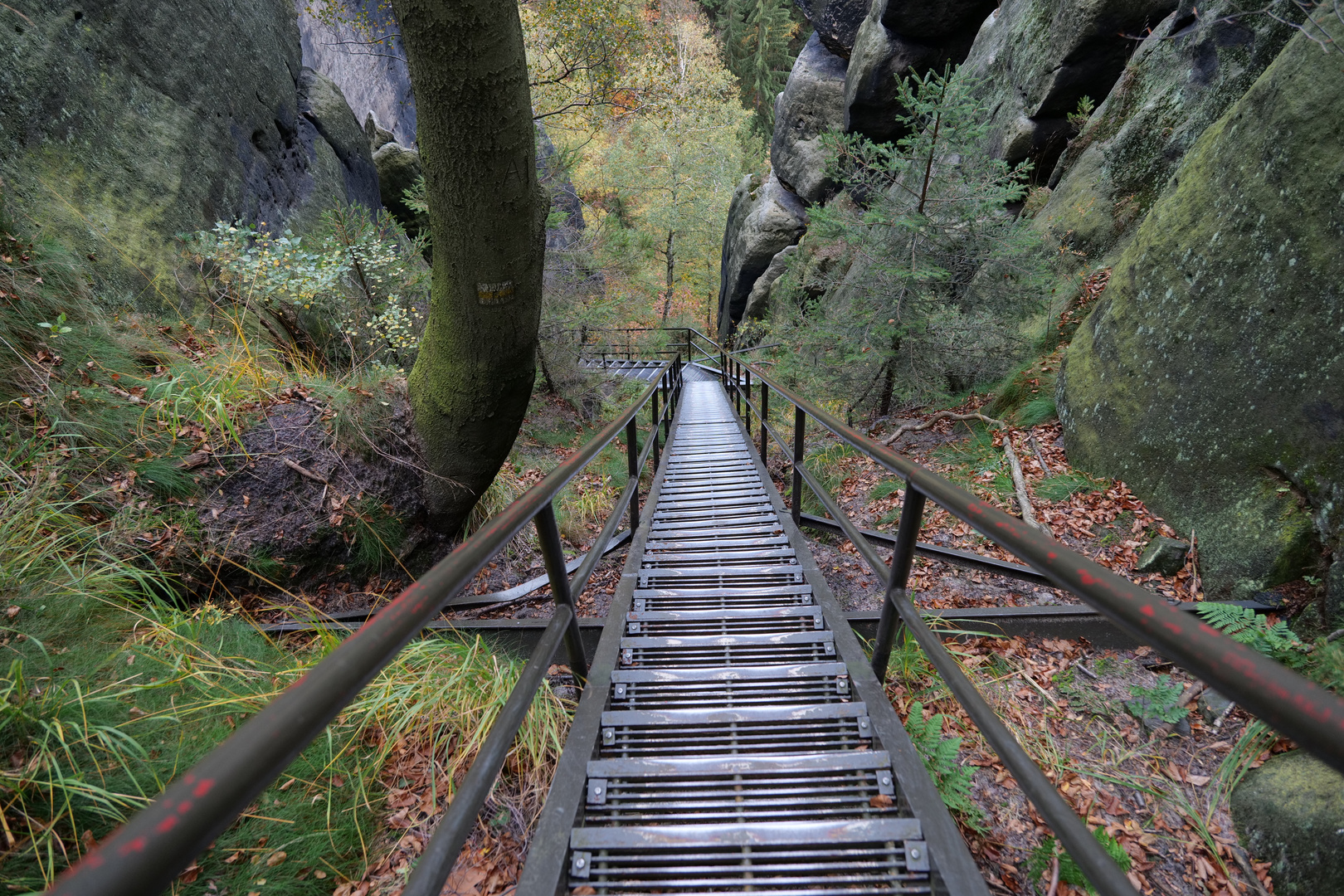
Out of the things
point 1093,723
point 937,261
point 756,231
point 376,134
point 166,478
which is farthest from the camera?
point 756,231

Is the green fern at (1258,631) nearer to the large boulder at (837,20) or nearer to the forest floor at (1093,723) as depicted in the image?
the forest floor at (1093,723)

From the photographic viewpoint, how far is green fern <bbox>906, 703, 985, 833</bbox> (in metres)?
2.04

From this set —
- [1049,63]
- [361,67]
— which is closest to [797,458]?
[1049,63]

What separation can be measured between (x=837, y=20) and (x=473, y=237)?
57.1 ft

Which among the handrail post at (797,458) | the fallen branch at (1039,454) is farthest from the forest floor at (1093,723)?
the handrail post at (797,458)

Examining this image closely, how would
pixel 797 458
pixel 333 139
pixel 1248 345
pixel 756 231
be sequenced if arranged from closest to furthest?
pixel 1248 345, pixel 797 458, pixel 333 139, pixel 756 231

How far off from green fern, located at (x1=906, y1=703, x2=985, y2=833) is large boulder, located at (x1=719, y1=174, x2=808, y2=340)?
18.4 m

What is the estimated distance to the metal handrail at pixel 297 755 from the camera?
0.50 metres

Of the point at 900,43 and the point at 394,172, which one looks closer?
the point at 394,172

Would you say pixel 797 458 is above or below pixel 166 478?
above

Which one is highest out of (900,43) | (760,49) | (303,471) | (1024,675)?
(760,49)

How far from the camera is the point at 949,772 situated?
211 centimetres

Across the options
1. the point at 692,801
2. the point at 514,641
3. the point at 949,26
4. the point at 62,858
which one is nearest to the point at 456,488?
the point at 514,641

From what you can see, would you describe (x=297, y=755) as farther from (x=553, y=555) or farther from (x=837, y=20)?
(x=837, y=20)
